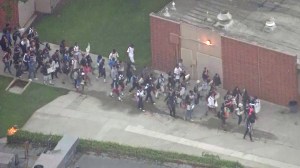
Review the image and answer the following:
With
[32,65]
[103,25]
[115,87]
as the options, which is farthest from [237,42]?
[32,65]

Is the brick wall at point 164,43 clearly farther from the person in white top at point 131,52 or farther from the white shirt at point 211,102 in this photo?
the white shirt at point 211,102

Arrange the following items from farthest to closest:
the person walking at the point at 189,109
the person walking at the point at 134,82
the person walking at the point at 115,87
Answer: the person walking at the point at 115,87, the person walking at the point at 134,82, the person walking at the point at 189,109

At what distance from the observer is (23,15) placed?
48719mm

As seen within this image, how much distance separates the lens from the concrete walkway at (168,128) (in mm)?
Result: 39188

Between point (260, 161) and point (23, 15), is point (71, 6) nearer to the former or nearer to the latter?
point (23, 15)

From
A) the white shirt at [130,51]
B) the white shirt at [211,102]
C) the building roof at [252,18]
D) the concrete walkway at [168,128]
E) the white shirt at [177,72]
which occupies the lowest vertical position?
the concrete walkway at [168,128]

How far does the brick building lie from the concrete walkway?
1462 mm

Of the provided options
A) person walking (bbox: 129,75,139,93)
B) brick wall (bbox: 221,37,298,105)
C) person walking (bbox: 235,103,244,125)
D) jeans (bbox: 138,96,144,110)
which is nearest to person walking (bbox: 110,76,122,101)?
person walking (bbox: 129,75,139,93)

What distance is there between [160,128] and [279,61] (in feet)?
19.7

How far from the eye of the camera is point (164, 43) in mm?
44281

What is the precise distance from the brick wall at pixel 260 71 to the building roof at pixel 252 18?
34 cm

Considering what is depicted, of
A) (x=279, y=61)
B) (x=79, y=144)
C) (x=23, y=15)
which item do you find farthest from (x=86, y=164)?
(x=23, y=15)

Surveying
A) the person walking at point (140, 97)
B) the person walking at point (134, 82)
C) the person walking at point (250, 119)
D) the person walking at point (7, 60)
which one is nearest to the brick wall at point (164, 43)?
the person walking at point (134, 82)

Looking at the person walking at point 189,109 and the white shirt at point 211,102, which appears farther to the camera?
the white shirt at point 211,102
